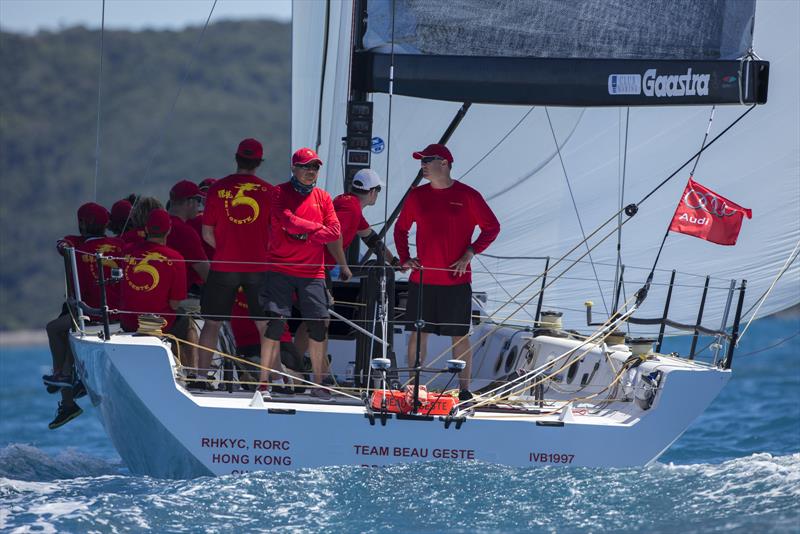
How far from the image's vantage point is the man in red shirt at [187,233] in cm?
752

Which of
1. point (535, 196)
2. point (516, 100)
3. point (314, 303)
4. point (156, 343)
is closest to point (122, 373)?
point (156, 343)

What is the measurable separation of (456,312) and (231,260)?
1271mm

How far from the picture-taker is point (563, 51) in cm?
711

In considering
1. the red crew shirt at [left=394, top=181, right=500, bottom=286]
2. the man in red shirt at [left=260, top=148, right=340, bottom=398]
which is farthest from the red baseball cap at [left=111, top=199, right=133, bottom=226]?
the red crew shirt at [left=394, top=181, right=500, bottom=286]

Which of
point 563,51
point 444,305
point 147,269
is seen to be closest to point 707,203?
point 563,51

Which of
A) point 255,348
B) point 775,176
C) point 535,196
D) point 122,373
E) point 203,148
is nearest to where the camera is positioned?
point 122,373

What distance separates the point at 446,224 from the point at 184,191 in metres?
1.86

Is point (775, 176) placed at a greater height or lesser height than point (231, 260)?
greater

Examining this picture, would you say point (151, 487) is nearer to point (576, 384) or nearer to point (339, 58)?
point (576, 384)

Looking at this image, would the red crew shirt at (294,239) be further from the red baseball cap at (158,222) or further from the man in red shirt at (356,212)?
the red baseball cap at (158,222)

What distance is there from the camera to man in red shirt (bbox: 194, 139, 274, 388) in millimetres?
6934

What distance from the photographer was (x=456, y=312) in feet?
22.9

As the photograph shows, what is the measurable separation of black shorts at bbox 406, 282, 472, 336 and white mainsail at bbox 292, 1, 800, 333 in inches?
69.2

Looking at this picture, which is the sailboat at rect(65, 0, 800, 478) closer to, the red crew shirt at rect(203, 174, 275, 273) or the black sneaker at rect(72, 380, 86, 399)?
the red crew shirt at rect(203, 174, 275, 273)
